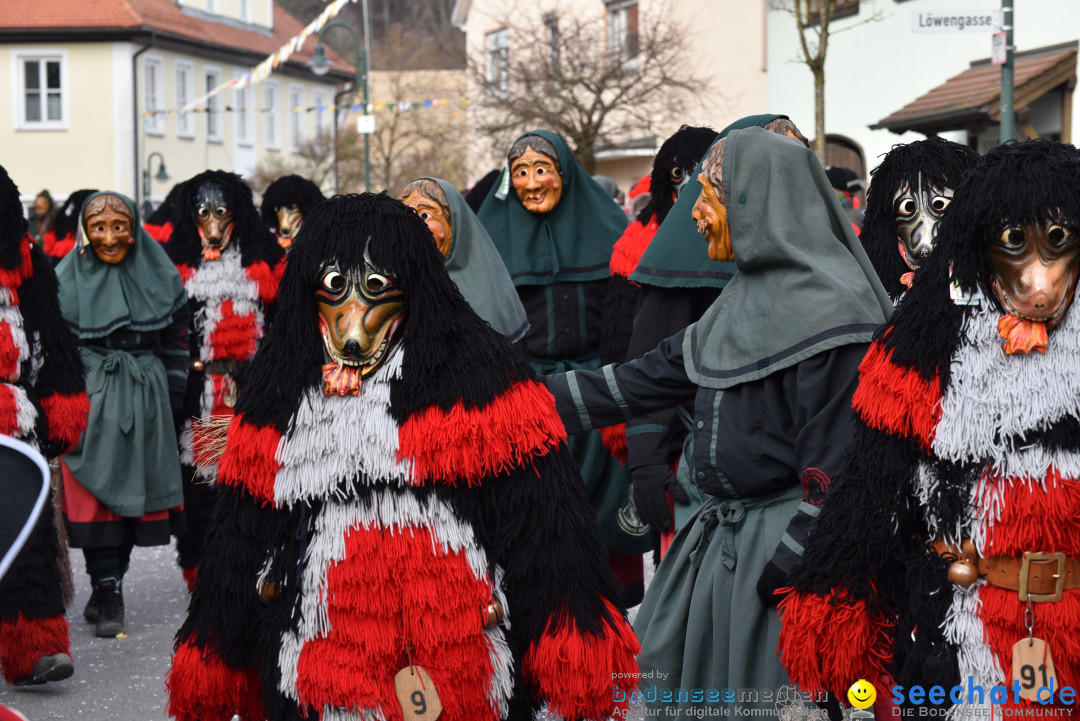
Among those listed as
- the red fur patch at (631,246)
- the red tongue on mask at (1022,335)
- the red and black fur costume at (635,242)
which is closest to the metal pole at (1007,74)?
the red and black fur costume at (635,242)

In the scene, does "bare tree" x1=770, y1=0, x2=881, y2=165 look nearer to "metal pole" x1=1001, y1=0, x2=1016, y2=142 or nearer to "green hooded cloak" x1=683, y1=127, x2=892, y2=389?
"metal pole" x1=1001, y1=0, x2=1016, y2=142

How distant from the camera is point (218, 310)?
7.56 meters

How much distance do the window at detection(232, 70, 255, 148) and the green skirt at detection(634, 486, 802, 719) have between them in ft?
131

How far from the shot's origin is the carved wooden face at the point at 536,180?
21.2 feet

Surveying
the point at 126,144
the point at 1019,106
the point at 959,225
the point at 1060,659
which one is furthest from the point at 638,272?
the point at 126,144

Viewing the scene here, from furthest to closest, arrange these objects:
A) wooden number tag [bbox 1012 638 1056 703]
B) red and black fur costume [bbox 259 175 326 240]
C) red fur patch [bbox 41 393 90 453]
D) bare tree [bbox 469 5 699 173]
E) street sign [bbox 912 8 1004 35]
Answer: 1. bare tree [bbox 469 5 699 173]
2. red and black fur costume [bbox 259 175 326 240]
3. street sign [bbox 912 8 1004 35]
4. red fur patch [bbox 41 393 90 453]
5. wooden number tag [bbox 1012 638 1056 703]

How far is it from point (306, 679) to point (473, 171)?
27.2m

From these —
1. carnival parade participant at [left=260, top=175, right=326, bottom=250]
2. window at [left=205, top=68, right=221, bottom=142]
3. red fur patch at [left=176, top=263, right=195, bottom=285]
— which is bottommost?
red fur patch at [left=176, top=263, right=195, bottom=285]

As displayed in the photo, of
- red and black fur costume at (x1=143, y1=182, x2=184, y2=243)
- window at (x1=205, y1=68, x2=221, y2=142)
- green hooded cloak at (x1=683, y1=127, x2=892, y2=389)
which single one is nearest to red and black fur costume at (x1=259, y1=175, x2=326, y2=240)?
red and black fur costume at (x1=143, y1=182, x2=184, y2=243)

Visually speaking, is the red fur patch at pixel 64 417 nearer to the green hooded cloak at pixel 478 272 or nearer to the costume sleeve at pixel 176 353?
the costume sleeve at pixel 176 353

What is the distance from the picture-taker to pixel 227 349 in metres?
7.51

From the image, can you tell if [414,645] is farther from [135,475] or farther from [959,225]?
[135,475]

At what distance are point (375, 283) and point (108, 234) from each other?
452 cm

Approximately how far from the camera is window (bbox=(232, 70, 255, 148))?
41719mm
